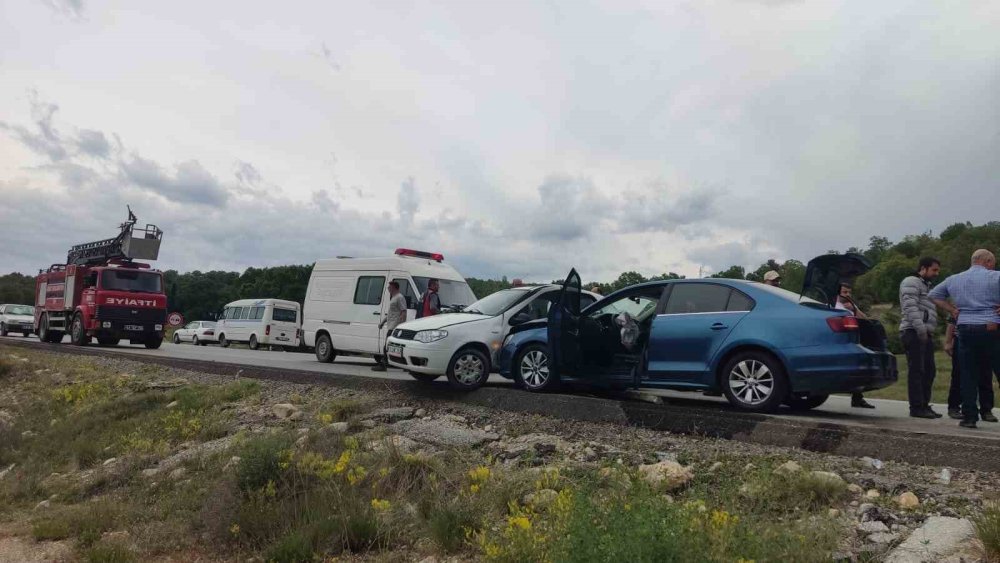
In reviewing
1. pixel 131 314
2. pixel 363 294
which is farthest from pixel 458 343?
pixel 131 314

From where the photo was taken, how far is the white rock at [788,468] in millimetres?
5409

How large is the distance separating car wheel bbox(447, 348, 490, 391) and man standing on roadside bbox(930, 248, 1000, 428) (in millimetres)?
5413

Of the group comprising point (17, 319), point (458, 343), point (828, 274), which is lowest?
point (17, 319)

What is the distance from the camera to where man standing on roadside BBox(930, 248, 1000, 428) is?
7199mm

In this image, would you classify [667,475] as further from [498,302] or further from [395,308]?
[395,308]

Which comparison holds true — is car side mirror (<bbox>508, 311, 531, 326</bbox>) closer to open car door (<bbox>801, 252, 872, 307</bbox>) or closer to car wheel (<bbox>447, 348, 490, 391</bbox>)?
car wheel (<bbox>447, 348, 490, 391</bbox>)

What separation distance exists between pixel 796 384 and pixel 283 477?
500 cm

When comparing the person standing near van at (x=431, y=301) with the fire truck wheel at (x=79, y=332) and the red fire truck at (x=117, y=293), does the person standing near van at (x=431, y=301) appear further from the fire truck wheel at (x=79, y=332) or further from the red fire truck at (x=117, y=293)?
the fire truck wheel at (x=79, y=332)

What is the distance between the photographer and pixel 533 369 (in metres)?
9.61

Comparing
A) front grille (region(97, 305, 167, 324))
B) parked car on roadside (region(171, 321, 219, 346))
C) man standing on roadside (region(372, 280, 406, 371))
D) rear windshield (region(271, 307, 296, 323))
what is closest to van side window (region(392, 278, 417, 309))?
man standing on roadside (region(372, 280, 406, 371))

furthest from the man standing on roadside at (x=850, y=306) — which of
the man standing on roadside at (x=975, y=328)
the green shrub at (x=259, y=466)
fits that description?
the green shrub at (x=259, y=466)

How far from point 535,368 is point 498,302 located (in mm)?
1634

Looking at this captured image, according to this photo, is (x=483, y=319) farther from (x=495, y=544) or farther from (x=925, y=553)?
(x=925, y=553)

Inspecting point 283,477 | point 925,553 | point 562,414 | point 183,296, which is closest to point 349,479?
point 283,477
